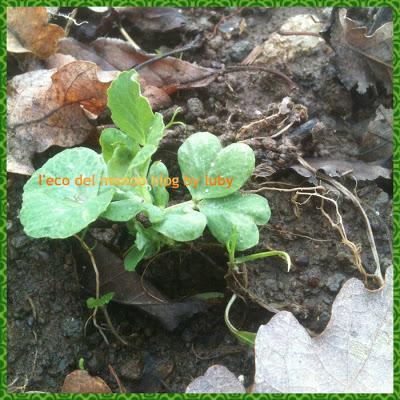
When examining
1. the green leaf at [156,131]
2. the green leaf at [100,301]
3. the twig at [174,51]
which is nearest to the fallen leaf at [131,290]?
the green leaf at [100,301]

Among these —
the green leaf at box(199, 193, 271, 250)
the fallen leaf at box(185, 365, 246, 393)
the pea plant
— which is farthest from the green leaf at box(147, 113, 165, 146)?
the fallen leaf at box(185, 365, 246, 393)

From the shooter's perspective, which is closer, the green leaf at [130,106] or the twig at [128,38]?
the green leaf at [130,106]

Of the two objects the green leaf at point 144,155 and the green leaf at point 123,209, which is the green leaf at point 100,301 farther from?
the green leaf at point 144,155

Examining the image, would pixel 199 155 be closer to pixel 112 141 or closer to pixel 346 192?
pixel 112 141

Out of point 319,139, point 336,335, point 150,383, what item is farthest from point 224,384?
point 319,139

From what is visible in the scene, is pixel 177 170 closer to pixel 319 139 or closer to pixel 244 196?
pixel 244 196

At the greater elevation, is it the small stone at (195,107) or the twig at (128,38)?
the twig at (128,38)
